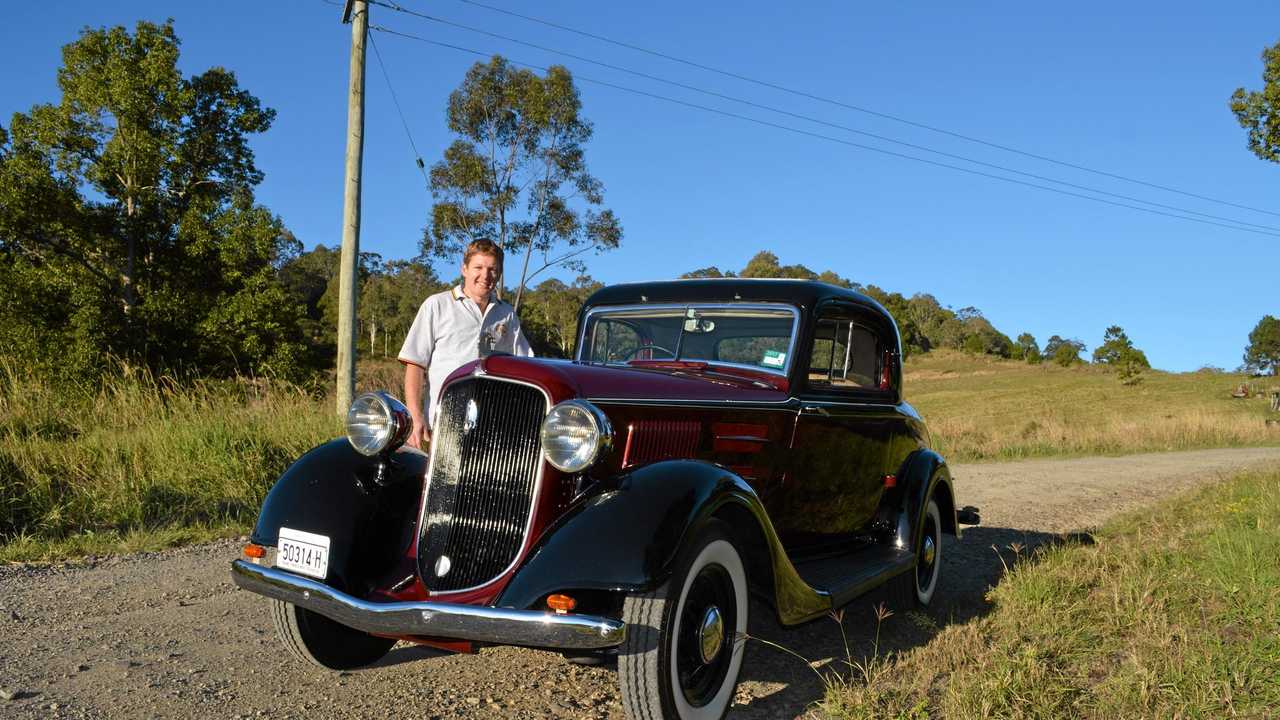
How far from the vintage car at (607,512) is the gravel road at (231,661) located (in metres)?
0.28

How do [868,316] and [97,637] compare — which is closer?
[97,637]

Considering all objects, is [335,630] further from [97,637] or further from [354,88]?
[354,88]

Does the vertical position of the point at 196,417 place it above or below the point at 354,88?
below

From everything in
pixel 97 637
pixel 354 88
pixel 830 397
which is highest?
pixel 354 88

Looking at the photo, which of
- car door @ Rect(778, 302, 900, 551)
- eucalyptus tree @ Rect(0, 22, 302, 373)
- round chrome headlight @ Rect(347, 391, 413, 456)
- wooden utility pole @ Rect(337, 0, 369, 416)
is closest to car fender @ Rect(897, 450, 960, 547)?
car door @ Rect(778, 302, 900, 551)

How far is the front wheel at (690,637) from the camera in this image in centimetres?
250

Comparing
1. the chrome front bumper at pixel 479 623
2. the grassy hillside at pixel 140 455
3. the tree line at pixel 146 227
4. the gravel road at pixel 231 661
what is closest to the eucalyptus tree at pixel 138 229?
the tree line at pixel 146 227

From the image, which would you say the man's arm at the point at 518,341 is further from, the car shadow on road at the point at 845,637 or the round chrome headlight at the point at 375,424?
the car shadow on road at the point at 845,637

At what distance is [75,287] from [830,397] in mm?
19236

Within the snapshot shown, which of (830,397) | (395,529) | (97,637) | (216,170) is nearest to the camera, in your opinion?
(395,529)

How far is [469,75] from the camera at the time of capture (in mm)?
26547

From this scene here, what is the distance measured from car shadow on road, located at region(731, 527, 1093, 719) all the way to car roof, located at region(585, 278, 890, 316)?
151 centimetres

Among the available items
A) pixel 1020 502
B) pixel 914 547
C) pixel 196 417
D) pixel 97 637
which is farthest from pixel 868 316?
pixel 196 417

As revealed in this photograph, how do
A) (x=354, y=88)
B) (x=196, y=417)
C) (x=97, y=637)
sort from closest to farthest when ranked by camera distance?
(x=97, y=637) → (x=196, y=417) → (x=354, y=88)
